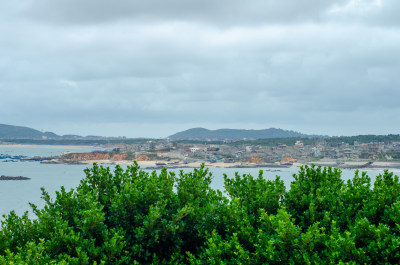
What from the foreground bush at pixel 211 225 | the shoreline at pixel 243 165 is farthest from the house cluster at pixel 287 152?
the foreground bush at pixel 211 225

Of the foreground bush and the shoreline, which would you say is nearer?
the foreground bush

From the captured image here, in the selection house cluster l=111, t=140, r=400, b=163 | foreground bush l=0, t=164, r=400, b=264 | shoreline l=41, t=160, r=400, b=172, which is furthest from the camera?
house cluster l=111, t=140, r=400, b=163

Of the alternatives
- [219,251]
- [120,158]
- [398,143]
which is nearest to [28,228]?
[219,251]

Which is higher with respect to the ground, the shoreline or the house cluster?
the house cluster

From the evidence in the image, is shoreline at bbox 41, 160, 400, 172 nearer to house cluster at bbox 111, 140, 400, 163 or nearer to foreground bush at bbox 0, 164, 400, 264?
house cluster at bbox 111, 140, 400, 163

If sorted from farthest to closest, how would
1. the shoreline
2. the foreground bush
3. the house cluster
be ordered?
the house cluster
the shoreline
the foreground bush

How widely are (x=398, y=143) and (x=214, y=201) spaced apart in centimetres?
13004

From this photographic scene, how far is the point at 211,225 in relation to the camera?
475 inches

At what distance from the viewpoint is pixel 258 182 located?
1391 cm

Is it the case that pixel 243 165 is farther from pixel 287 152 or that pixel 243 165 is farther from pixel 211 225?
pixel 211 225

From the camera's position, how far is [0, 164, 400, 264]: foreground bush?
382 inches

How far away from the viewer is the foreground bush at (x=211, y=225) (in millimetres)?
9695

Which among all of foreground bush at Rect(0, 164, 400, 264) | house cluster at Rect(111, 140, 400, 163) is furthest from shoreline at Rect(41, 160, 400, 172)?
foreground bush at Rect(0, 164, 400, 264)

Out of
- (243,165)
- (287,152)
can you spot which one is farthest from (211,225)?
(287,152)
